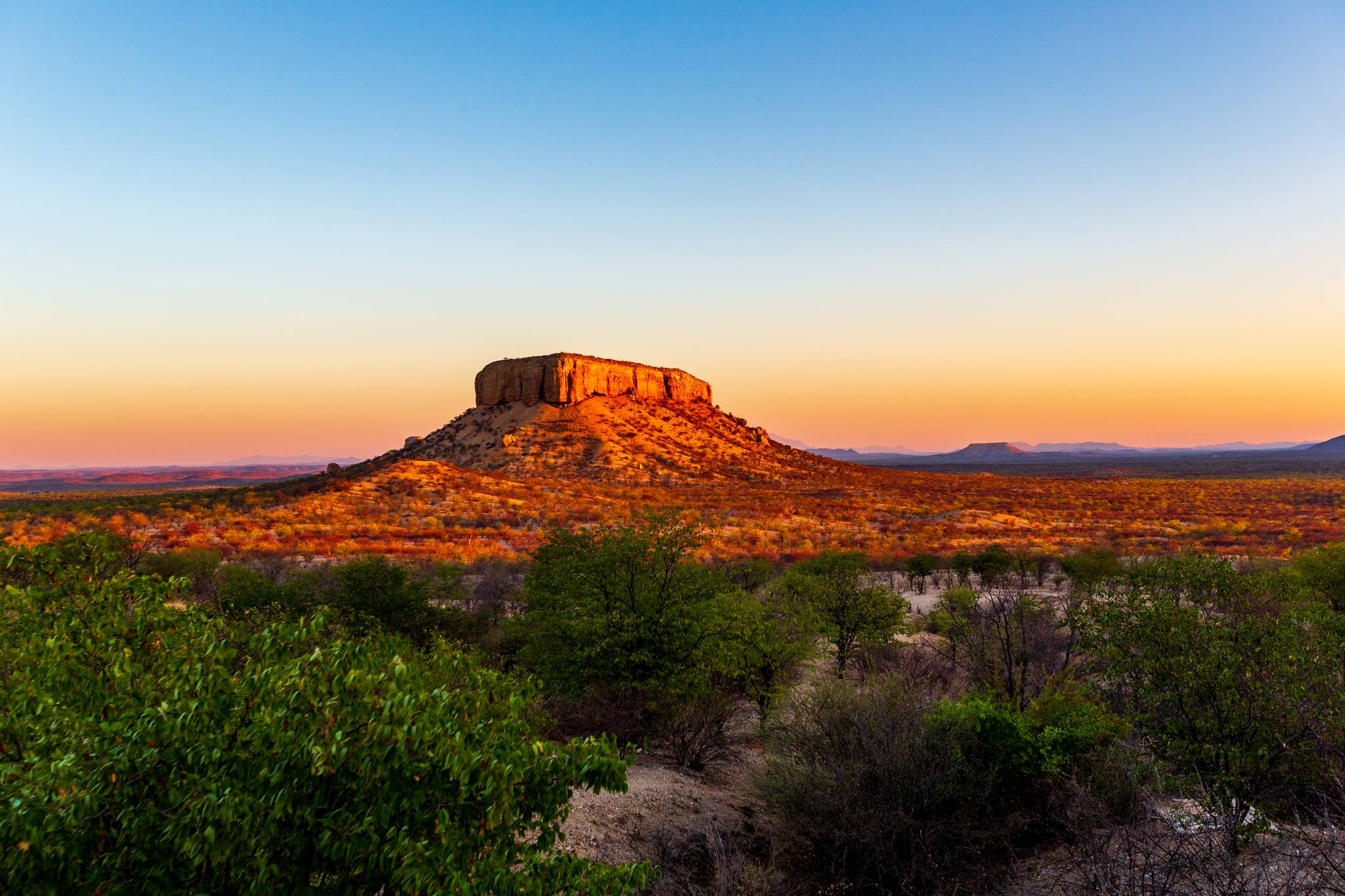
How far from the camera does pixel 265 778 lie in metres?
4.19

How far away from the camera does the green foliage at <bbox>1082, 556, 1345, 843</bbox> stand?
9.84 meters

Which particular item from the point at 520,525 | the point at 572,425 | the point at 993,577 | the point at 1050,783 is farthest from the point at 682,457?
the point at 1050,783

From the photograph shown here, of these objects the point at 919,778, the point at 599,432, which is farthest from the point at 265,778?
the point at 599,432

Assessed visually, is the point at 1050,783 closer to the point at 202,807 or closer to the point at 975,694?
the point at 975,694

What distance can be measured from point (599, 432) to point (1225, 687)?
290 feet

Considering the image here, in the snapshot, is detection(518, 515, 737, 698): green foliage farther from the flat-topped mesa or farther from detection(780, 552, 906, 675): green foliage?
the flat-topped mesa

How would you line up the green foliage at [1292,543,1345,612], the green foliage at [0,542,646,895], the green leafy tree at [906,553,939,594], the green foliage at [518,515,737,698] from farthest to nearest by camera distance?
the green leafy tree at [906,553,939,594] < the green foliage at [1292,543,1345,612] < the green foliage at [518,515,737,698] < the green foliage at [0,542,646,895]

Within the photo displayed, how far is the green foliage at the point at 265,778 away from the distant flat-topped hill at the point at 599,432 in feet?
239

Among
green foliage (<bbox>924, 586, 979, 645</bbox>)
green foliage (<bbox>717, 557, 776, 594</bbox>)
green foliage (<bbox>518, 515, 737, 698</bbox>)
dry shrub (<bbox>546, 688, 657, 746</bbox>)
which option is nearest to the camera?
green foliage (<bbox>518, 515, 737, 698</bbox>)

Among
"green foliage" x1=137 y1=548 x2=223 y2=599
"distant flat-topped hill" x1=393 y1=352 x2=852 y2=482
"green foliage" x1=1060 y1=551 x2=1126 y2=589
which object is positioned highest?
"distant flat-topped hill" x1=393 y1=352 x2=852 y2=482

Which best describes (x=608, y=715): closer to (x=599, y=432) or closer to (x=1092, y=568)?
(x=1092, y=568)

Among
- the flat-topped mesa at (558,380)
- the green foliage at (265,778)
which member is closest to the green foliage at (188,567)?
the green foliage at (265,778)

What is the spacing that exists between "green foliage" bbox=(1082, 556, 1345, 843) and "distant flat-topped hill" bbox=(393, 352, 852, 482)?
67760mm

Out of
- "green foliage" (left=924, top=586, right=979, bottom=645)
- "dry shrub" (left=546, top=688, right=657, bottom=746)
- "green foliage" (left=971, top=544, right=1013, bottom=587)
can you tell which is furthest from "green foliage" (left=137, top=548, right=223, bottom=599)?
"green foliage" (left=971, top=544, right=1013, bottom=587)
